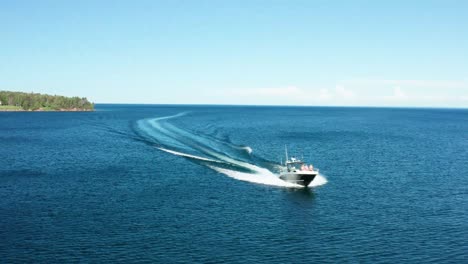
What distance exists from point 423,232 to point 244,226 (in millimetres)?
21174

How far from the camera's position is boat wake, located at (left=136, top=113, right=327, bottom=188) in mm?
85438

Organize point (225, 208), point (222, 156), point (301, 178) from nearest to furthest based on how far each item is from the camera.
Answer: point (225, 208) < point (301, 178) < point (222, 156)

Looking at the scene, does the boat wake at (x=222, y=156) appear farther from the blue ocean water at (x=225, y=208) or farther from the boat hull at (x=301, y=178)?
the boat hull at (x=301, y=178)

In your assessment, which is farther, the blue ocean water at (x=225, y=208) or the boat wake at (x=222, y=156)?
the boat wake at (x=222, y=156)

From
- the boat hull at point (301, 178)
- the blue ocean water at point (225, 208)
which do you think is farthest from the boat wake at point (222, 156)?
the boat hull at point (301, 178)

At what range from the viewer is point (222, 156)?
348ft

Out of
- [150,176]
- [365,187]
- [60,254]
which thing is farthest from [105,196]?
[365,187]

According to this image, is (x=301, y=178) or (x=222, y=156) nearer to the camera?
(x=301, y=178)

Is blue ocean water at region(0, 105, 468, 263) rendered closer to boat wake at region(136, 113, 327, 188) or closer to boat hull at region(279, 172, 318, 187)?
boat wake at region(136, 113, 327, 188)

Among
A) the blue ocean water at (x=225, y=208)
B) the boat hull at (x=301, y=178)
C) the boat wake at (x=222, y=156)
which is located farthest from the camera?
the boat wake at (x=222, y=156)

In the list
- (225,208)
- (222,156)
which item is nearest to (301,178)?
(225,208)

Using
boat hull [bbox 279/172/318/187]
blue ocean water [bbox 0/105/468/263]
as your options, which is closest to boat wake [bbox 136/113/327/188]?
blue ocean water [bbox 0/105/468/263]

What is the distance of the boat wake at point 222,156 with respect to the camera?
280 feet

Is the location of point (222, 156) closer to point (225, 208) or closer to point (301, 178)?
point (301, 178)
